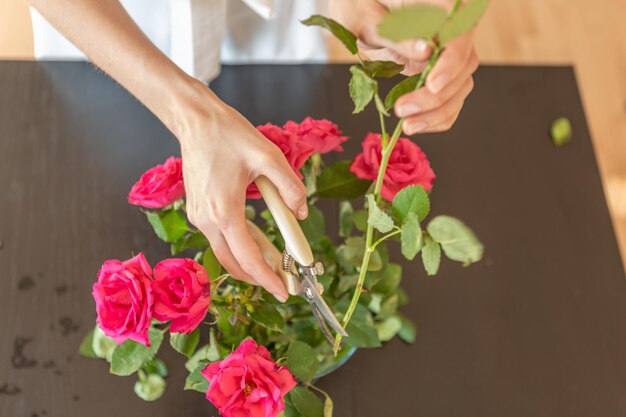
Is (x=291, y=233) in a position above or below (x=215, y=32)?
below

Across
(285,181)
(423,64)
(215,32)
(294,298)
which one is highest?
(215,32)

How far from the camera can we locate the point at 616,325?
0.88m

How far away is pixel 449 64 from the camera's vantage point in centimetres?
52

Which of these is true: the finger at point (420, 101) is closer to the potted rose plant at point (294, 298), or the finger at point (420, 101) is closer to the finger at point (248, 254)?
the potted rose plant at point (294, 298)

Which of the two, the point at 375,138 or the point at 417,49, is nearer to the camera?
the point at 417,49

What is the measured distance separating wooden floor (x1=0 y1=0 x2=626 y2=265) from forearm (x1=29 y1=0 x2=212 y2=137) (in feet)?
4.10

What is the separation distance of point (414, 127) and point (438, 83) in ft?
0.15

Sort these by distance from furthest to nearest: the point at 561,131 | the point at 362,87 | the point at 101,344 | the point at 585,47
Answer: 1. the point at 585,47
2. the point at 561,131
3. the point at 101,344
4. the point at 362,87

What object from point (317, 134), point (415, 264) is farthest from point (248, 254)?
point (415, 264)

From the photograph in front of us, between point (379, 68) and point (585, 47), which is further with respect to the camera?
point (585, 47)

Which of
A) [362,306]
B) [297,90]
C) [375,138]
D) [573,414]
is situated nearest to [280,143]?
[375,138]

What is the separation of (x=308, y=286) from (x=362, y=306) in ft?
0.50

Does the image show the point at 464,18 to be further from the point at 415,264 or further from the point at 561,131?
the point at 561,131

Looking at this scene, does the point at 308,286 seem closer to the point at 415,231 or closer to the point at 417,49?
the point at 415,231
